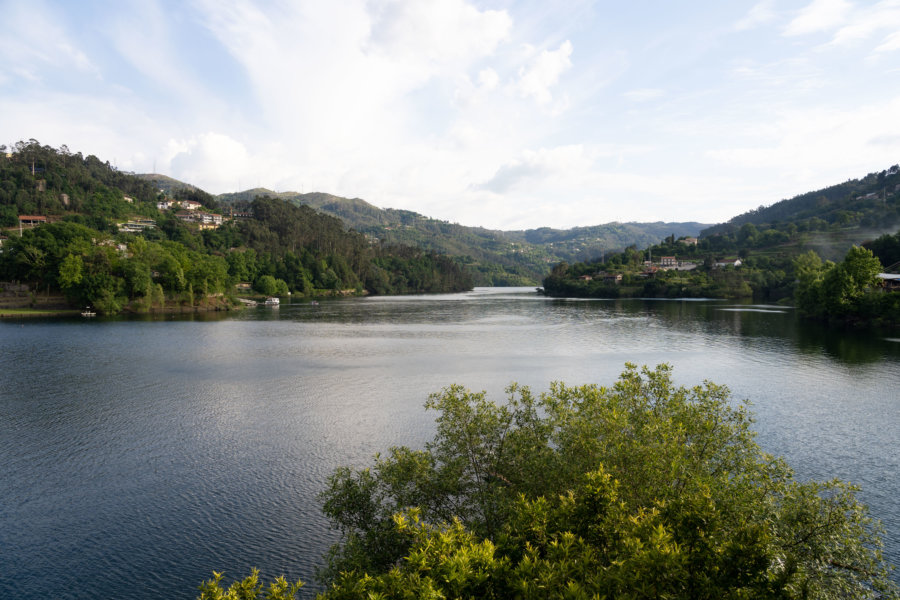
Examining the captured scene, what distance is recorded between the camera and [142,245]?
103m

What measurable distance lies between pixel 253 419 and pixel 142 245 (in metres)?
90.8

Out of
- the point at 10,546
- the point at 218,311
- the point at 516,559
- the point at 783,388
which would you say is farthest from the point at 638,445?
the point at 218,311

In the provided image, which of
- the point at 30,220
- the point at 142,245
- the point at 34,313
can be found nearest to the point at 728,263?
the point at 142,245

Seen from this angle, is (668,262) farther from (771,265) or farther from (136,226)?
(136,226)

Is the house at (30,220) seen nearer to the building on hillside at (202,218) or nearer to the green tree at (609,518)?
the building on hillside at (202,218)

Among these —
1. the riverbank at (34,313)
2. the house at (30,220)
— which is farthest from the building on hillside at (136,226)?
the riverbank at (34,313)

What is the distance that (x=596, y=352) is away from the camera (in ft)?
185

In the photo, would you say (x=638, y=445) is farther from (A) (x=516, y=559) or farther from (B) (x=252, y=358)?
(B) (x=252, y=358)

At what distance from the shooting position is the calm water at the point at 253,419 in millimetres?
17297

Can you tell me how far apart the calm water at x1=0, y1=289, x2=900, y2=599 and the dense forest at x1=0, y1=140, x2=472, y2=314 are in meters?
23.3

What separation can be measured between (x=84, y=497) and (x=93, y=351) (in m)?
40.2

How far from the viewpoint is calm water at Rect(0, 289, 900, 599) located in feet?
56.7

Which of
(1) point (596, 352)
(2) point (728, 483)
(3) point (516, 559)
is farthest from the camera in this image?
(1) point (596, 352)

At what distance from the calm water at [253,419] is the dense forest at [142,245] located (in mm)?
23306
